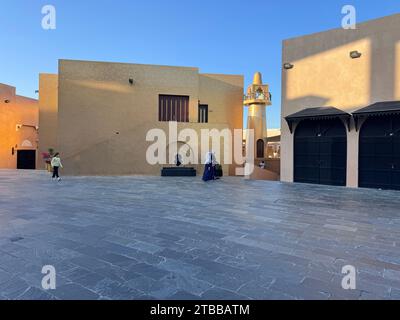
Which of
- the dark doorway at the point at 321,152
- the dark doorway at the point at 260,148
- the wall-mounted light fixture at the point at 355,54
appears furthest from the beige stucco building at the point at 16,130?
the wall-mounted light fixture at the point at 355,54

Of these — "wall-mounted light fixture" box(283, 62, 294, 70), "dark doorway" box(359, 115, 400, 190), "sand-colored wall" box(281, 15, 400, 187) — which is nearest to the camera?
"dark doorway" box(359, 115, 400, 190)

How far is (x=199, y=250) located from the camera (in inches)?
161

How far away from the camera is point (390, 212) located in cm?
689

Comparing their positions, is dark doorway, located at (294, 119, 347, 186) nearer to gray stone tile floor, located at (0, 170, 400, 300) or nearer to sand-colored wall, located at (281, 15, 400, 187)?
sand-colored wall, located at (281, 15, 400, 187)

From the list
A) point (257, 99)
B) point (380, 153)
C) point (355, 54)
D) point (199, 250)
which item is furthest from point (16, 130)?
point (380, 153)

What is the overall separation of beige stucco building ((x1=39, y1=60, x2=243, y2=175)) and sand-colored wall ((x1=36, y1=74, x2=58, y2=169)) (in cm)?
513

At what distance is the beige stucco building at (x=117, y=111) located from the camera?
18469mm

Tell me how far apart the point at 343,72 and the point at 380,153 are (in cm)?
392

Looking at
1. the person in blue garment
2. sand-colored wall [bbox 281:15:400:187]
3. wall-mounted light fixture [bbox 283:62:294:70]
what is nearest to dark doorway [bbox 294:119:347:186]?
sand-colored wall [bbox 281:15:400:187]

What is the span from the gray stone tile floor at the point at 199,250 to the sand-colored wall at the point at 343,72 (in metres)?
6.01

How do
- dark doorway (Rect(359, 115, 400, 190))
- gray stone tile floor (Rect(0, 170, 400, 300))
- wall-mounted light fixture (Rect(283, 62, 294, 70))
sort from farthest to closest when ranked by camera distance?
wall-mounted light fixture (Rect(283, 62, 294, 70)), dark doorway (Rect(359, 115, 400, 190)), gray stone tile floor (Rect(0, 170, 400, 300))

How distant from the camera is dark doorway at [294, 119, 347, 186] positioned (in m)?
12.4

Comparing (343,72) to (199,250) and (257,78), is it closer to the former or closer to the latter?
(199,250)

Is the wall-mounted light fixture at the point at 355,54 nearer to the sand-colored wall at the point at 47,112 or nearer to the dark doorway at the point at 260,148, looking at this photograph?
the dark doorway at the point at 260,148
